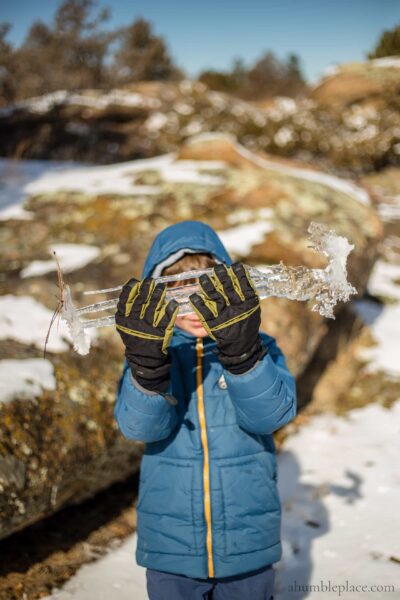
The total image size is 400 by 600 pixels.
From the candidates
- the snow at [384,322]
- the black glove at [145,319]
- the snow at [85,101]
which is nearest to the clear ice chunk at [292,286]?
the black glove at [145,319]

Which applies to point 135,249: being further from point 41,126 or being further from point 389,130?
point 389,130

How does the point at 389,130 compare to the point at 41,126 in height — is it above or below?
below

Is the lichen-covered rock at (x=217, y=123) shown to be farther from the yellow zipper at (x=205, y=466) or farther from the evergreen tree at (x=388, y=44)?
the yellow zipper at (x=205, y=466)

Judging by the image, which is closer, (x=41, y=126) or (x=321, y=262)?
(x=321, y=262)

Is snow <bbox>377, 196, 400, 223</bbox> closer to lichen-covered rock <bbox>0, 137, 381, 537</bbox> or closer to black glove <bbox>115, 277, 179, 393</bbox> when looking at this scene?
lichen-covered rock <bbox>0, 137, 381, 537</bbox>

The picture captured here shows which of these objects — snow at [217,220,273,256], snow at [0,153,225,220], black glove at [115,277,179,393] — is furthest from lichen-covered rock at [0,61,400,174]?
black glove at [115,277,179,393]

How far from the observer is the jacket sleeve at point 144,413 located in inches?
66.1

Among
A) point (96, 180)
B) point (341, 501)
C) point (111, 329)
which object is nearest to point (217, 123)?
point (96, 180)

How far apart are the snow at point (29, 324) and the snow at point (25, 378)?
0.73 ft

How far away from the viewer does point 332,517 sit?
10.3ft

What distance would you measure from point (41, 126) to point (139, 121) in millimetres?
3842

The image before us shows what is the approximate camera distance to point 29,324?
335cm

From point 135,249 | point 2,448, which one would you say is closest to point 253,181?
point 135,249

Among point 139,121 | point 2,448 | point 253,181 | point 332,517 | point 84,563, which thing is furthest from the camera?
point 139,121
